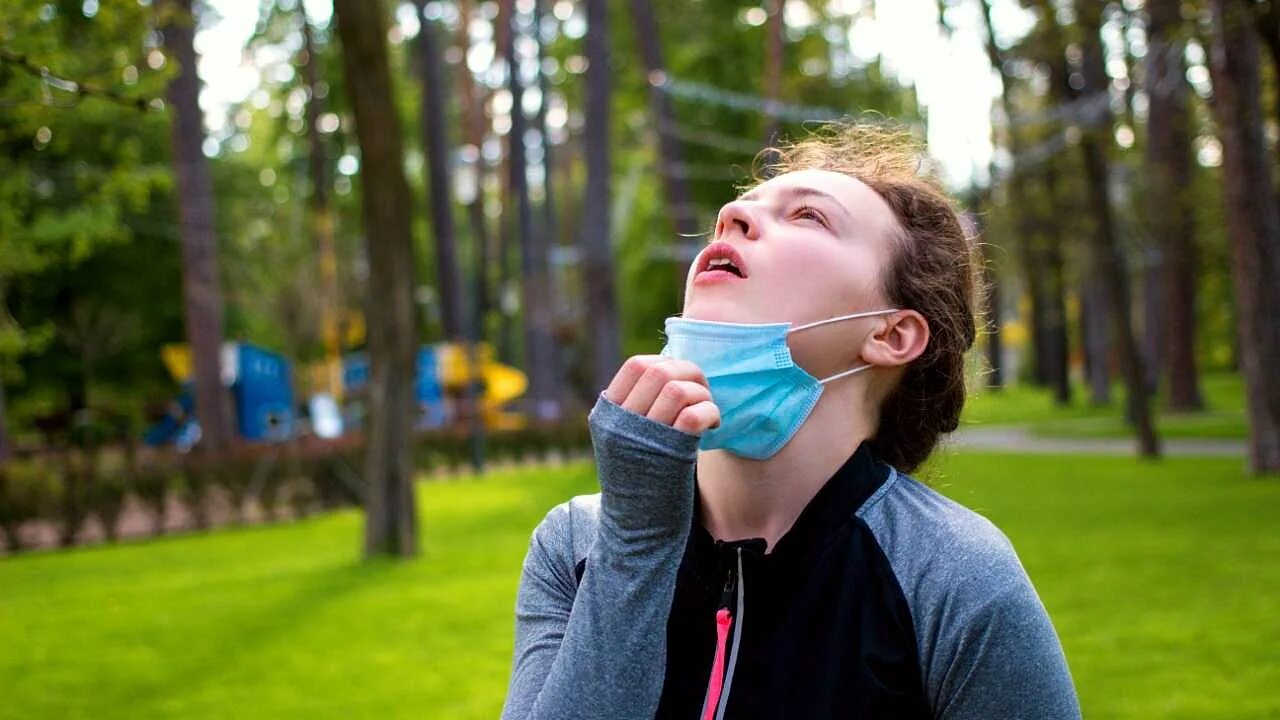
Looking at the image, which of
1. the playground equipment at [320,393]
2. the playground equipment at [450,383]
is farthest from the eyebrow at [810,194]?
the playground equipment at [450,383]

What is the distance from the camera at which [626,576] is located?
1628 millimetres

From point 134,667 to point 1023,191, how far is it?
80.8ft

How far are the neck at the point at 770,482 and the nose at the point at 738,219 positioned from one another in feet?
0.82

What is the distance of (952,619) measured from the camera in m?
1.63

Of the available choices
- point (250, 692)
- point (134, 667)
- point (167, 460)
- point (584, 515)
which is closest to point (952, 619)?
point (584, 515)

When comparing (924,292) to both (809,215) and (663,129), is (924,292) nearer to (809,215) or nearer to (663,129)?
(809,215)

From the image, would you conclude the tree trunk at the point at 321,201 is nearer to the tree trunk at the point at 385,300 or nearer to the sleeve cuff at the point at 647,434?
the tree trunk at the point at 385,300

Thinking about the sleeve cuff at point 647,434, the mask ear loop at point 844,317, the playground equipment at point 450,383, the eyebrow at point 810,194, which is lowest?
the playground equipment at point 450,383

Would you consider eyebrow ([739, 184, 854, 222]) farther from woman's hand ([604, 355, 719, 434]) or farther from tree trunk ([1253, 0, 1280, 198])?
tree trunk ([1253, 0, 1280, 198])

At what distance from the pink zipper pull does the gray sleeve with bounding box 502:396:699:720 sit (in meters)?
0.07

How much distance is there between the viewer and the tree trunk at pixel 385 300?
1083 cm

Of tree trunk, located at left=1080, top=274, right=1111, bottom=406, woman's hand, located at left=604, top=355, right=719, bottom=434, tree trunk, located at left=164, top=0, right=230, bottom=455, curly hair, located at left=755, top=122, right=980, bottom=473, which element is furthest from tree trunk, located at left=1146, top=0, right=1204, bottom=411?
woman's hand, located at left=604, top=355, right=719, bottom=434

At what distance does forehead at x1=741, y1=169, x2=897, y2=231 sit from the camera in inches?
74.9

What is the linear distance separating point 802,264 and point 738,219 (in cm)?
10
